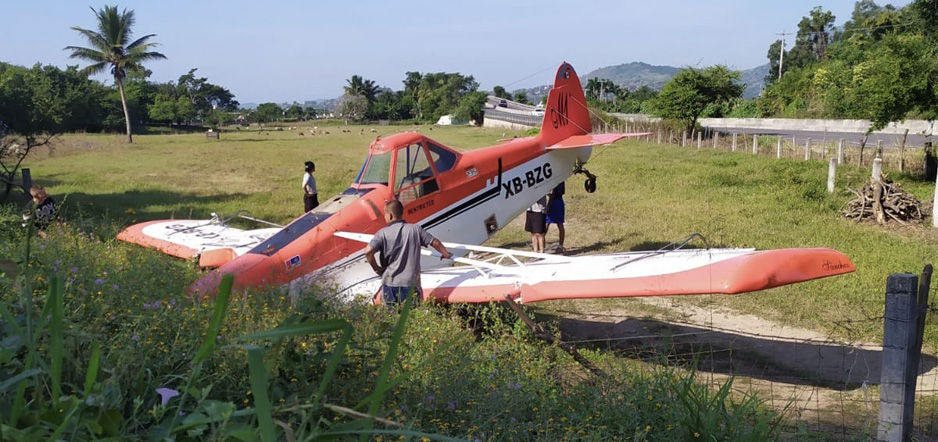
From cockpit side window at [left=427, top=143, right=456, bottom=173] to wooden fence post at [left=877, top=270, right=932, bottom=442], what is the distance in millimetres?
6115

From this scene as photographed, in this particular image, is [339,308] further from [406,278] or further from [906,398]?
[906,398]

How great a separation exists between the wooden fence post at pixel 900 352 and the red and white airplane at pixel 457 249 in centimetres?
207

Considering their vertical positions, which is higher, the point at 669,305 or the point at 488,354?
the point at 488,354

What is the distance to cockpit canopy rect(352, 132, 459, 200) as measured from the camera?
8.88m

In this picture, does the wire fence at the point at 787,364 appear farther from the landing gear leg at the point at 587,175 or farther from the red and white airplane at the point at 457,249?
the landing gear leg at the point at 587,175

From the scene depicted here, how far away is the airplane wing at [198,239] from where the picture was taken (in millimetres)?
9312

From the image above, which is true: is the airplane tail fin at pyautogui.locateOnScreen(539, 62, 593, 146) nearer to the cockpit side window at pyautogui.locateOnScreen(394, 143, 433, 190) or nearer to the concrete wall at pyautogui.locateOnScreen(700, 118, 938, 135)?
the cockpit side window at pyautogui.locateOnScreen(394, 143, 433, 190)

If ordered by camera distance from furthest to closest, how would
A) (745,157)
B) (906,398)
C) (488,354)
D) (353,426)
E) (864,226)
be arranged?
(745,157)
(864,226)
(488,354)
(906,398)
(353,426)

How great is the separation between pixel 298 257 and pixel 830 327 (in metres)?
6.76

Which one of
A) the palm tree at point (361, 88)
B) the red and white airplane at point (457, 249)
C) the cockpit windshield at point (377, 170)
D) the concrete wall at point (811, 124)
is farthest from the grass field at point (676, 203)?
the palm tree at point (361, 88)

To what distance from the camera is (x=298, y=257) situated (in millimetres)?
7949

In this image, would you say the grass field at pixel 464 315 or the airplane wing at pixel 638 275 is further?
the airplane wing at pixel 638 275

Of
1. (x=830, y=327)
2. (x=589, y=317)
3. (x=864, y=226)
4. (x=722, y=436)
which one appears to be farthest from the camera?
(x=864, y=226)

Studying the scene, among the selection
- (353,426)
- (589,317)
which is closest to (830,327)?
(589,317)
